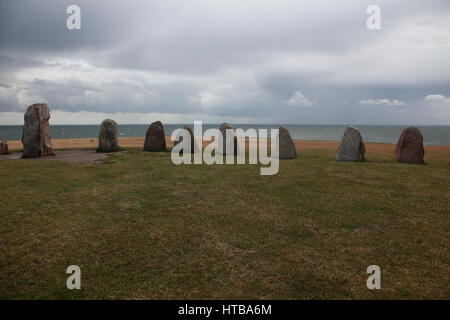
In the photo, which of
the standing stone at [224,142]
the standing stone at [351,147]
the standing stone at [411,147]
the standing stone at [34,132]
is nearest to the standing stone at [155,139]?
the standing stone at [224,142]

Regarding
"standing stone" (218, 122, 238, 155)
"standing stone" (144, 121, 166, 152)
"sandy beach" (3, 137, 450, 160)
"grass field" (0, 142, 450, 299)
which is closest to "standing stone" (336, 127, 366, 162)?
"sandy beach" (3, 137, 450, 160)

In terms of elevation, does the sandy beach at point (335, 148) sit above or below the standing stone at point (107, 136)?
below

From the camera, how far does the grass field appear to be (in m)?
4.25

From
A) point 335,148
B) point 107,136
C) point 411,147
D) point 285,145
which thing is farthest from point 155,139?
point 335,148

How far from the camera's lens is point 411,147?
14273 millimetres

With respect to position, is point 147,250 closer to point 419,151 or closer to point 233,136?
point 233,136

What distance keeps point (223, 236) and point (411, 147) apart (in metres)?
12.8

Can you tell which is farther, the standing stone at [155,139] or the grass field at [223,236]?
the standing stone at [155,139]

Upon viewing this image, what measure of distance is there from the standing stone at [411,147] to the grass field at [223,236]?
3.48 m

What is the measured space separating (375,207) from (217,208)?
14.2ft

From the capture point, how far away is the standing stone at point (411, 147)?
14.2 m

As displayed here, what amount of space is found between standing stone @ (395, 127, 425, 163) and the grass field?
3.48 meters

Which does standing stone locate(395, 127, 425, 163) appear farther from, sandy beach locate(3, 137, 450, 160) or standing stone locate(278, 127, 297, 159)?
standing stone locate(278, 127, 297, 159)

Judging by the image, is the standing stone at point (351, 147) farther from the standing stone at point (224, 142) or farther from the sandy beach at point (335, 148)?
the standing stone at point (224, 142)
